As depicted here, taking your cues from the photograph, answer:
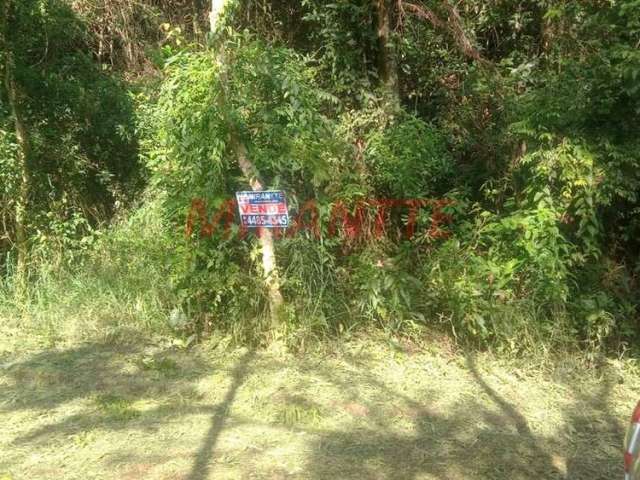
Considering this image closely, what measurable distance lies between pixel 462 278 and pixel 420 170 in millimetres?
976

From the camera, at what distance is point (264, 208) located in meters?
4.67

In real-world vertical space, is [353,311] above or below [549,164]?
below

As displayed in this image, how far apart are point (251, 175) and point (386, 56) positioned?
2.40m

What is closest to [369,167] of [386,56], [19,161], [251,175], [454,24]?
[251,175]

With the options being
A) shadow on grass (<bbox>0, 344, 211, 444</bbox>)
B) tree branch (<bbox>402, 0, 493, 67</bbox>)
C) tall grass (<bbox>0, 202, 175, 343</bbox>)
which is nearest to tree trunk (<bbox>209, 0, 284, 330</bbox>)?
shadow on grass (<bbox>0, 344, 211, 444</bbox>)

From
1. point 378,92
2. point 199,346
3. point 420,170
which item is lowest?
point 199,346

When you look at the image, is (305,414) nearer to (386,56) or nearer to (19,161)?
(386,56)

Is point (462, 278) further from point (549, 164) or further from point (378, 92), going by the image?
point (378, 92)

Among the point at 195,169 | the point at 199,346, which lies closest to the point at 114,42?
the point at 195,169

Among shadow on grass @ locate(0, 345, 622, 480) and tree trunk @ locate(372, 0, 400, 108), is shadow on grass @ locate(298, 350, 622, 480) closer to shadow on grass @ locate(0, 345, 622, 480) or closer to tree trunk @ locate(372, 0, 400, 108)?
shadow on grass @ locate(0, 345, 622, 480)

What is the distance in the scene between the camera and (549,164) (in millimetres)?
4695

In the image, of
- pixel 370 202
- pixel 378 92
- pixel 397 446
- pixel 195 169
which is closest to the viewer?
pixel 397 446

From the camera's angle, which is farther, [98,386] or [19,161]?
[19,161]

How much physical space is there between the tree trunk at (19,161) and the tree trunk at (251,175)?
2378mm
